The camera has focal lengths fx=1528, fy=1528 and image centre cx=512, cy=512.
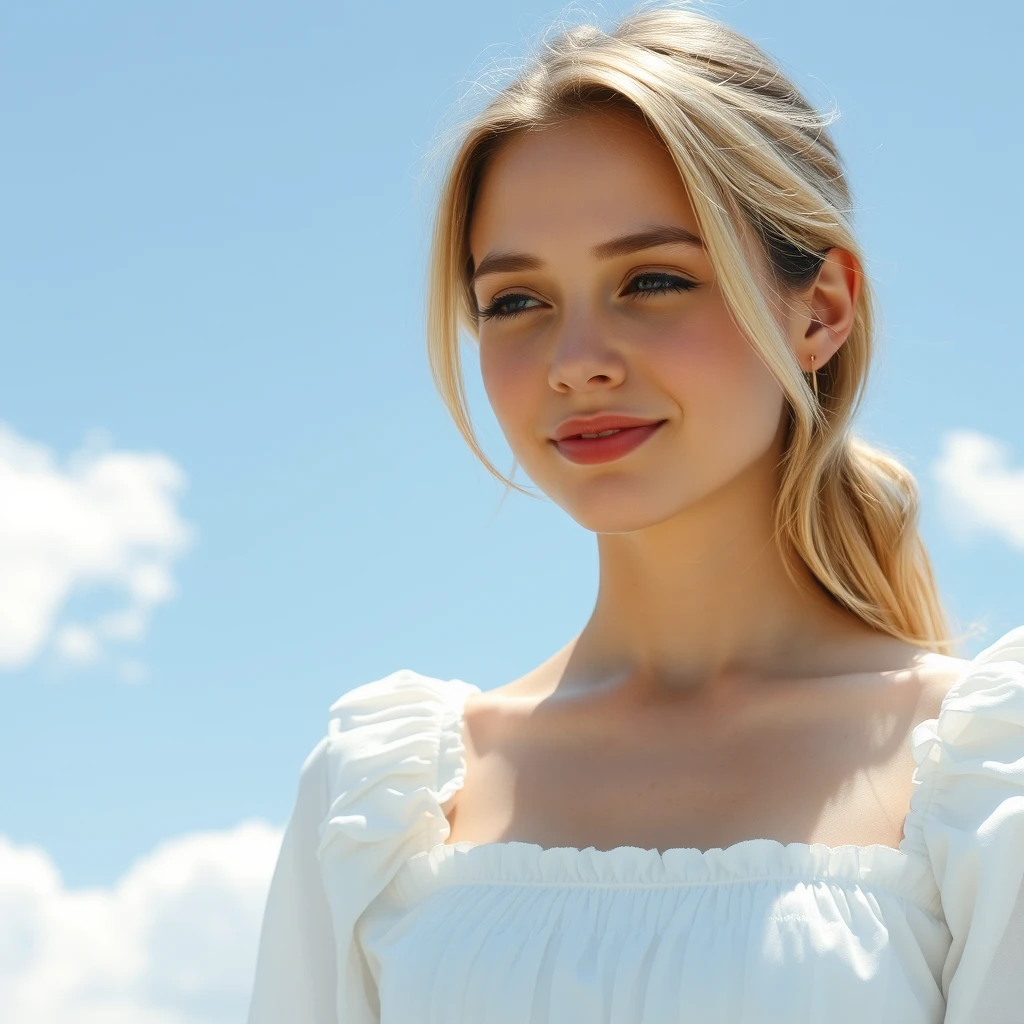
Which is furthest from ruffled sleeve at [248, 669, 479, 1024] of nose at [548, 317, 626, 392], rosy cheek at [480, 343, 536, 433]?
nose at [548, 317, 626, 392]

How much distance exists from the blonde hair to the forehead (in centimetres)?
4

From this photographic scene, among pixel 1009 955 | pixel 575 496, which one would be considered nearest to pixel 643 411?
pixel 575 496

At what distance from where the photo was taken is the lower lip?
2.44 metres

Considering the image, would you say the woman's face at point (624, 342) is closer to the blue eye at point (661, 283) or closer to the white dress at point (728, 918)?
the blue eye at point (661, 283)

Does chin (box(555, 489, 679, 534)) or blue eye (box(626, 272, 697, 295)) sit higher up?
blue eye (box(626, 272, 697, 295))

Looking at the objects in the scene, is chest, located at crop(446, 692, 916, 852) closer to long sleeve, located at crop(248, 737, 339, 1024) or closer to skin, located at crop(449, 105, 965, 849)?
skin, located at crop(449, 105, 965, 849)

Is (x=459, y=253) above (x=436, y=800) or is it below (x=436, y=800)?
above

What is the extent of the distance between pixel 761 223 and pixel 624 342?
323 mm

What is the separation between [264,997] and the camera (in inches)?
114

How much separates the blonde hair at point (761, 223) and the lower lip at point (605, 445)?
0.24 m

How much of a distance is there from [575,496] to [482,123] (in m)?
0.74

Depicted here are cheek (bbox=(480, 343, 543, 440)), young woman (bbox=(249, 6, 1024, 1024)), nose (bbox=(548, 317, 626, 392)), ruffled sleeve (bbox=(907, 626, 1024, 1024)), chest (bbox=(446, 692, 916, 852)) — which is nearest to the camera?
ruffled sleeve (bbox=(907, 626, 1024, 1024))

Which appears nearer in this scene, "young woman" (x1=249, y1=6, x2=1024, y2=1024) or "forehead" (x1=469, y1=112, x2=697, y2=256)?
"young woman" (x1=249, y1=6, x2=1024, y2=1024)

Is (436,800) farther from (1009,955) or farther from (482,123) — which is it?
(482,123)
